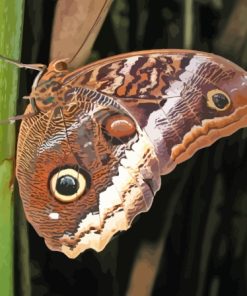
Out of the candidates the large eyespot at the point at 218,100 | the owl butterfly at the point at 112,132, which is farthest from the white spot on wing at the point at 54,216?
the large eyespot at the point at 218,100

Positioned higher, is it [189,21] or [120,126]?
[189,21]

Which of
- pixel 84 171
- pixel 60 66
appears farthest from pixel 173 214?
pixel 60 66

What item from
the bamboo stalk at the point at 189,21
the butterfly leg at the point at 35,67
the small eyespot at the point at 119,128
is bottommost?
the small eyespot at the point at 119,128

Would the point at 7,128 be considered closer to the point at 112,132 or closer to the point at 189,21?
the point at 112,132

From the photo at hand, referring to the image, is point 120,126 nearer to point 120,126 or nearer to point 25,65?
point 120,126

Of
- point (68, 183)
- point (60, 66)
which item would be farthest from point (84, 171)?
point (60, 66)

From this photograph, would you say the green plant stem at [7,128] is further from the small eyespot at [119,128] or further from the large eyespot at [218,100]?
the large eyespot at [218,100]

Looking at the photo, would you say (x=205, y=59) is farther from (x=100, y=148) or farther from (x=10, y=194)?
(x=10, y=194)

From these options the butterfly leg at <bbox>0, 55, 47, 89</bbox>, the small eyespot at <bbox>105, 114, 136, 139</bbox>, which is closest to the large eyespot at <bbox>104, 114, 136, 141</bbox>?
the small eyespot at <bbox>105, 114, 136, 139</bbox>

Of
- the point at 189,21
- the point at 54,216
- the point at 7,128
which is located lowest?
the point at 54,216
